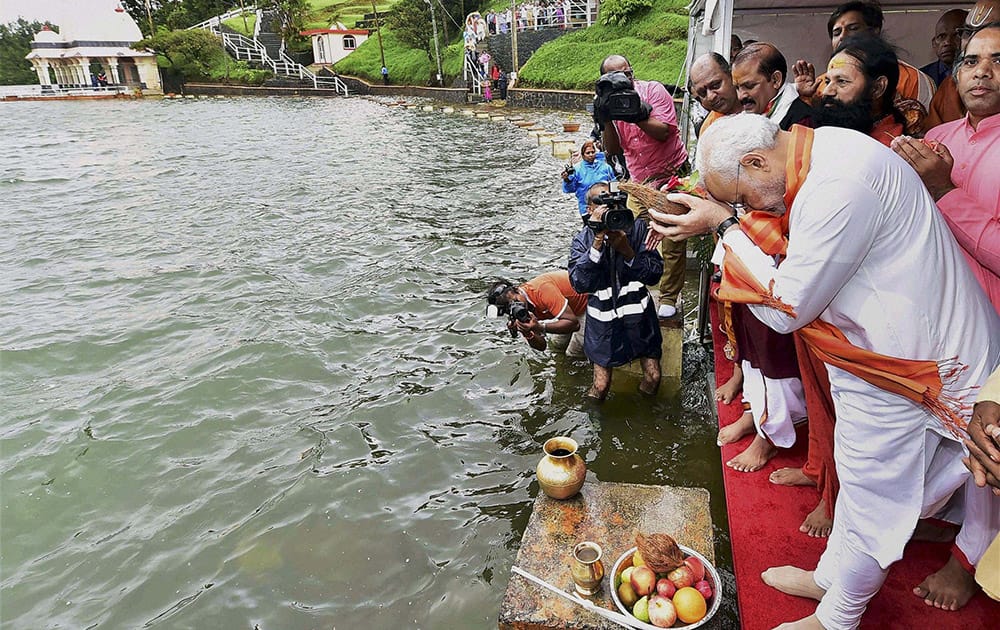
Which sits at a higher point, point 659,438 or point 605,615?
point 605,615

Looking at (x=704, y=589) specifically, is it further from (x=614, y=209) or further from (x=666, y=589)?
(x=614, y=209)

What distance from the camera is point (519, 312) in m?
4.63

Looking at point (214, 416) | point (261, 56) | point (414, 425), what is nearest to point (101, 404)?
point (214, 416)

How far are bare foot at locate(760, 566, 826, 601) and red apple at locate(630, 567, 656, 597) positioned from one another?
0.44 m

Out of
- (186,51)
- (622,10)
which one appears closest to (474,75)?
(622,10)

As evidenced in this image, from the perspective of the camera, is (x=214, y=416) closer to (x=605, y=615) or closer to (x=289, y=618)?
(x=289, y=618)

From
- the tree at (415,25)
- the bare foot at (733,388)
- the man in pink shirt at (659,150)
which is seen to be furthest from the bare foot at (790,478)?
the tree at (415,25)

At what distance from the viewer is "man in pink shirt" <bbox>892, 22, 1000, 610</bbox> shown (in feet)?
6.56

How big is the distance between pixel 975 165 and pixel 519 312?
2951mm

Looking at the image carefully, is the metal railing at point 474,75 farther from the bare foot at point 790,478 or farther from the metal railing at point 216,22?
the bare foot at point 790,478

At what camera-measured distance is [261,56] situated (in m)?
46.8

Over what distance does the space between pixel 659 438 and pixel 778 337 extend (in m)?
1.58

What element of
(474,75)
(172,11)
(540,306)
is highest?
(172,11)

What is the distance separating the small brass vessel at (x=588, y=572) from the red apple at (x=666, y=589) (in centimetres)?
23
